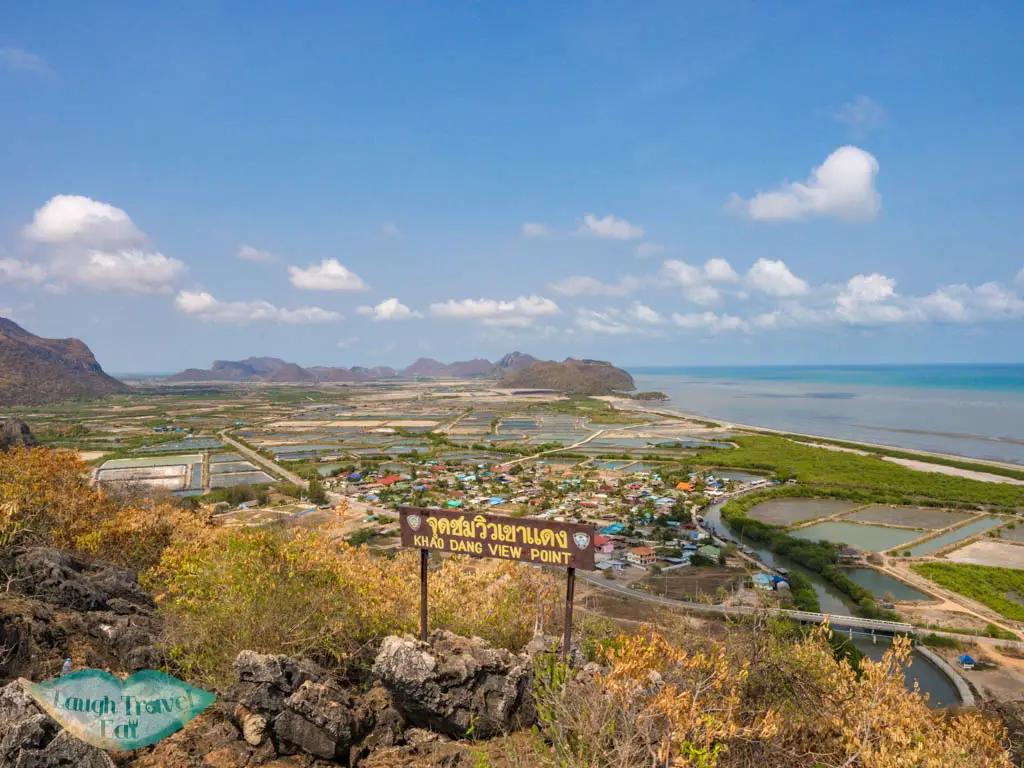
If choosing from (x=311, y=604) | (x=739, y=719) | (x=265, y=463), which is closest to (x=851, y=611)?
(x=739, y=719)

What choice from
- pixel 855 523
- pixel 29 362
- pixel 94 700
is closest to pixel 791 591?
pixel 855 523

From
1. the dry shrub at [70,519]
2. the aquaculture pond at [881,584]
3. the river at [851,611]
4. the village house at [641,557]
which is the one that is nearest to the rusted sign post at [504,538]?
the river at [851,611]

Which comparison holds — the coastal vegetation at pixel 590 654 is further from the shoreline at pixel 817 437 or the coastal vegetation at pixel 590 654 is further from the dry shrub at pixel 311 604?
the shoreline at pixel 817 437

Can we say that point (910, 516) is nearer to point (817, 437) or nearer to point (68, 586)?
point (817, 437)

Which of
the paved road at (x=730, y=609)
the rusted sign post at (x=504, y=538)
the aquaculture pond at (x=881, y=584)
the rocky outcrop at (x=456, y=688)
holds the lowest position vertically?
the aquaculture pond at (x=881, y=584)

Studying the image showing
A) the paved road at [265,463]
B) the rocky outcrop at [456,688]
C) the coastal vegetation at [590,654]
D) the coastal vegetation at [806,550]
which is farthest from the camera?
the paved road at [265,463]

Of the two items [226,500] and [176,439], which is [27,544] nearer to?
[226,500]
